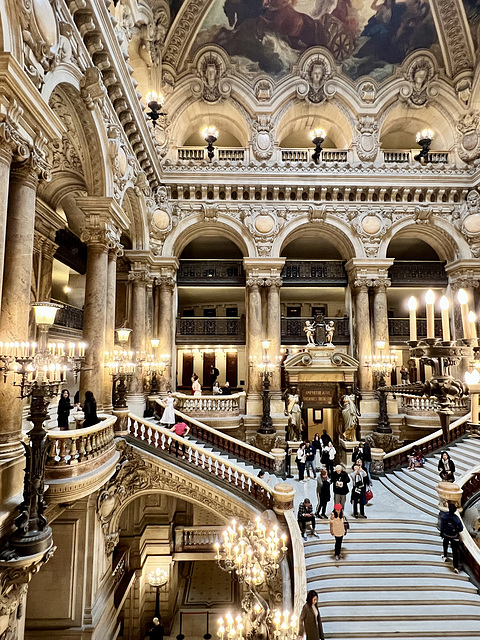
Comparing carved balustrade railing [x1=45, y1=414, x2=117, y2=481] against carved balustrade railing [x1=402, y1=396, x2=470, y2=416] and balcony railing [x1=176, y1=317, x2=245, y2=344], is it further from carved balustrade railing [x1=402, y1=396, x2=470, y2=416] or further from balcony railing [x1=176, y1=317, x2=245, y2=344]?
carved balustrade railing [x1=402, y1=396, x2=470, y2=416]

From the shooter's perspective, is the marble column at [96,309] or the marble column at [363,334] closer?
the marble column at [96,309]

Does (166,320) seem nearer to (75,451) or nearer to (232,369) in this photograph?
(232,369)

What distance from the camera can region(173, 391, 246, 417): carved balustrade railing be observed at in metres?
14.5

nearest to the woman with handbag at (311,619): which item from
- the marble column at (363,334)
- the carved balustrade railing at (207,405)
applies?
the carved balustrade railing at (207,405)

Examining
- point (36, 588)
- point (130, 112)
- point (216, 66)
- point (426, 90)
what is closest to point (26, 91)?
point (130, 112)

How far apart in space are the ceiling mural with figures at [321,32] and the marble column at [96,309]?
12253mm

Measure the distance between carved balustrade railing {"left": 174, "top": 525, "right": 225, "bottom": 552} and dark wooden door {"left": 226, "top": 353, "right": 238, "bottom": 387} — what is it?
739 cm

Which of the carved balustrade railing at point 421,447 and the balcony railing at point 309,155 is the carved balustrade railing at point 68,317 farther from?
the carved balustrade railing at point 421,447

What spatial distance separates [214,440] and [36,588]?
225 inches

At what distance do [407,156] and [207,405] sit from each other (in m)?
14.2

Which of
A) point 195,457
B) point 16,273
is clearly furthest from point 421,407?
point 16,273

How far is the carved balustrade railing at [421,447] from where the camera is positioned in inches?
494

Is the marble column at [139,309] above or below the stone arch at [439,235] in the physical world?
below

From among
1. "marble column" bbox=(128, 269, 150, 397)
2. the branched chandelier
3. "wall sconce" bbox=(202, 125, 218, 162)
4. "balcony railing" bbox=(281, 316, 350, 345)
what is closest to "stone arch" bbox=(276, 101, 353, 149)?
"wall sconce" bbox=(202, 125, 218, 162)
